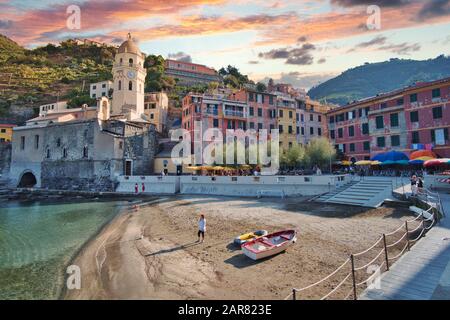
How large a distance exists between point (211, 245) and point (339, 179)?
18.5 m

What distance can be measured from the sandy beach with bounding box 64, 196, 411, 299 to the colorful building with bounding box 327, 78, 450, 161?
23.7m

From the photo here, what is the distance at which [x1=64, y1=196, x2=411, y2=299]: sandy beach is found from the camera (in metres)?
9.64

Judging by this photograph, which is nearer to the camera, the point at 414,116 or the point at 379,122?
the point at 414,116

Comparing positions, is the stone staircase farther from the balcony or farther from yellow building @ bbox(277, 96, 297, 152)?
the balcony

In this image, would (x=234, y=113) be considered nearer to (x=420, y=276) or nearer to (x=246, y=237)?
(x=246, y=237)

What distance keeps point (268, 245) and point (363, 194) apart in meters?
14.9

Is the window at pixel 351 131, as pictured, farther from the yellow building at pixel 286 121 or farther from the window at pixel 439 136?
the window at pixel 439 136

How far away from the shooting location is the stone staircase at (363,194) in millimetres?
21038

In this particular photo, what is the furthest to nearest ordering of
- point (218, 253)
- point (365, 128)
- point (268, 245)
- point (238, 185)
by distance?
point (365, 128)
point (238, 185)
point (218, 253)
point (268, 245)

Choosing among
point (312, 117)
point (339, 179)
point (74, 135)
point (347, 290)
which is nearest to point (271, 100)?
point (312, 117)

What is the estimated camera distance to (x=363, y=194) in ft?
74.3

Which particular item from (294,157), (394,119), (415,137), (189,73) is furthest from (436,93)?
(189,73)

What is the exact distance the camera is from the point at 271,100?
50656 millimetres
